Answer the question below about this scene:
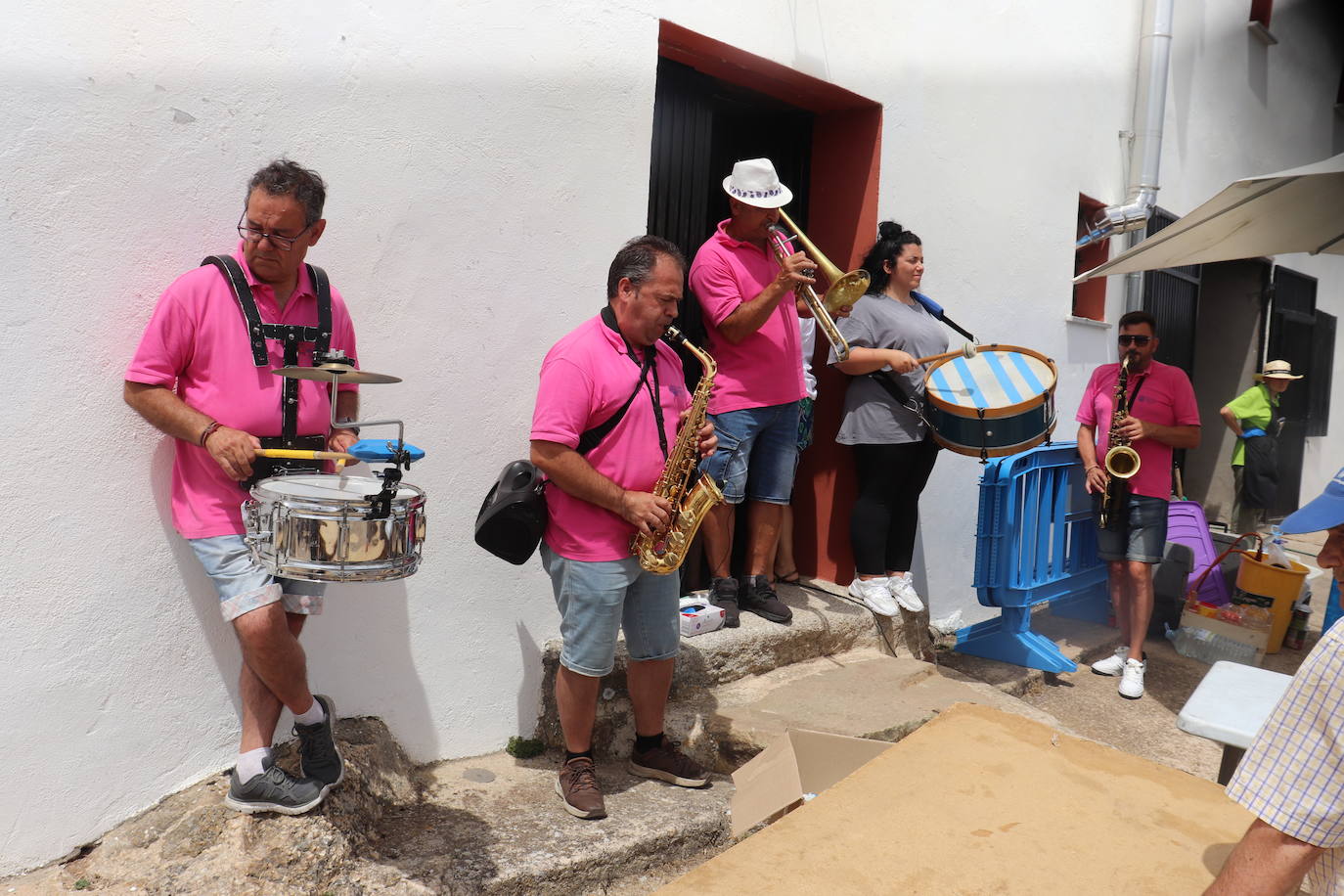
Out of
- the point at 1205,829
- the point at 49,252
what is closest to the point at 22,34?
the point at 49,252

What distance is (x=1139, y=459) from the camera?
205 inches

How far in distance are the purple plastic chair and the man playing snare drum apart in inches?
218

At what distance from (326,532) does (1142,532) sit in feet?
14.9

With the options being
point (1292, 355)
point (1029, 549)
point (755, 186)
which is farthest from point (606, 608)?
point (1292, 355)

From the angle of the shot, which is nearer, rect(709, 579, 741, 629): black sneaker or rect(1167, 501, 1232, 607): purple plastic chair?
rect(709, 579, 741, 629): black sneaker

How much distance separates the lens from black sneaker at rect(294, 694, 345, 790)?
2.73 metres

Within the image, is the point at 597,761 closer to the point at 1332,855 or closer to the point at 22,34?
the point at 1332,855

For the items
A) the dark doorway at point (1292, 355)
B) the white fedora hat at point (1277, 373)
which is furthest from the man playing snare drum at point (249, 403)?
the dark doorway at point (1292, 355)

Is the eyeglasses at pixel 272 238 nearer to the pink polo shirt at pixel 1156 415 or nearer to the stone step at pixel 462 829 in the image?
the stone step at pixel 462 829

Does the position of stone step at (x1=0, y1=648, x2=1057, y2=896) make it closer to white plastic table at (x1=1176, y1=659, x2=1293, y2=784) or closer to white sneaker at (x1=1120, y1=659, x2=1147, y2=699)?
white plastic table at (x1=1176, y1=659, x2=1293, y2=784)

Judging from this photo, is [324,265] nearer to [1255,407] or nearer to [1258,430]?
[1255,407]

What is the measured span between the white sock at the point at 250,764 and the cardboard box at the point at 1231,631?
18.1ft

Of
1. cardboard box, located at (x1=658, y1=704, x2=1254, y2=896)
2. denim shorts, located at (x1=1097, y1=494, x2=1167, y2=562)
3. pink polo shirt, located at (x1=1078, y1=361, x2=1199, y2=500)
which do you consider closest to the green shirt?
pink polo shirt, located at (x1=1078, y1=361, x2=1199, y2=500)

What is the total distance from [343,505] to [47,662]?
3.64 ft
